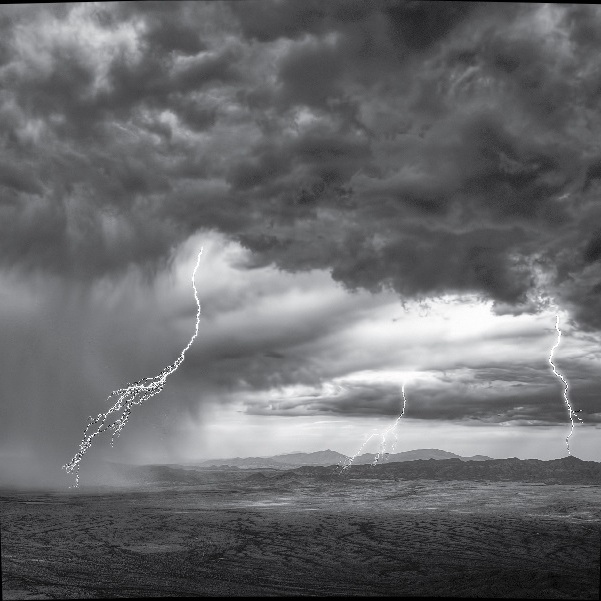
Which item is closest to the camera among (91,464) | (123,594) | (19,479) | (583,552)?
(123,594)

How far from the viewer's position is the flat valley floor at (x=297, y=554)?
23266 mm

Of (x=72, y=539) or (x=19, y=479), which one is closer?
(x=72, y=539)

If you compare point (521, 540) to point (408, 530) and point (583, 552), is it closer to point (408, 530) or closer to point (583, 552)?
point (583, 552)

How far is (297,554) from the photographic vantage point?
32750mm

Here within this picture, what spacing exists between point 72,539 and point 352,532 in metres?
20.9

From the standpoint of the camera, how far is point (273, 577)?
84.8ft

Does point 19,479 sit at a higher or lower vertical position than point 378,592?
lower

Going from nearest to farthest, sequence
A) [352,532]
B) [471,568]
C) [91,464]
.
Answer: [471,568] → [352,532] → [91,464]

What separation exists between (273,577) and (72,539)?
63.3ft

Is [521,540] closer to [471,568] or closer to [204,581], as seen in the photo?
[471,568]

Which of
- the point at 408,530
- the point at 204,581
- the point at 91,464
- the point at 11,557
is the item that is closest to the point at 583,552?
the point at 408,530

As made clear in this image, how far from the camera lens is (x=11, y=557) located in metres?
29.8

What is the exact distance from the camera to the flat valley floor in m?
23.3

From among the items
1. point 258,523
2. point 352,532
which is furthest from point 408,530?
point 258,523
